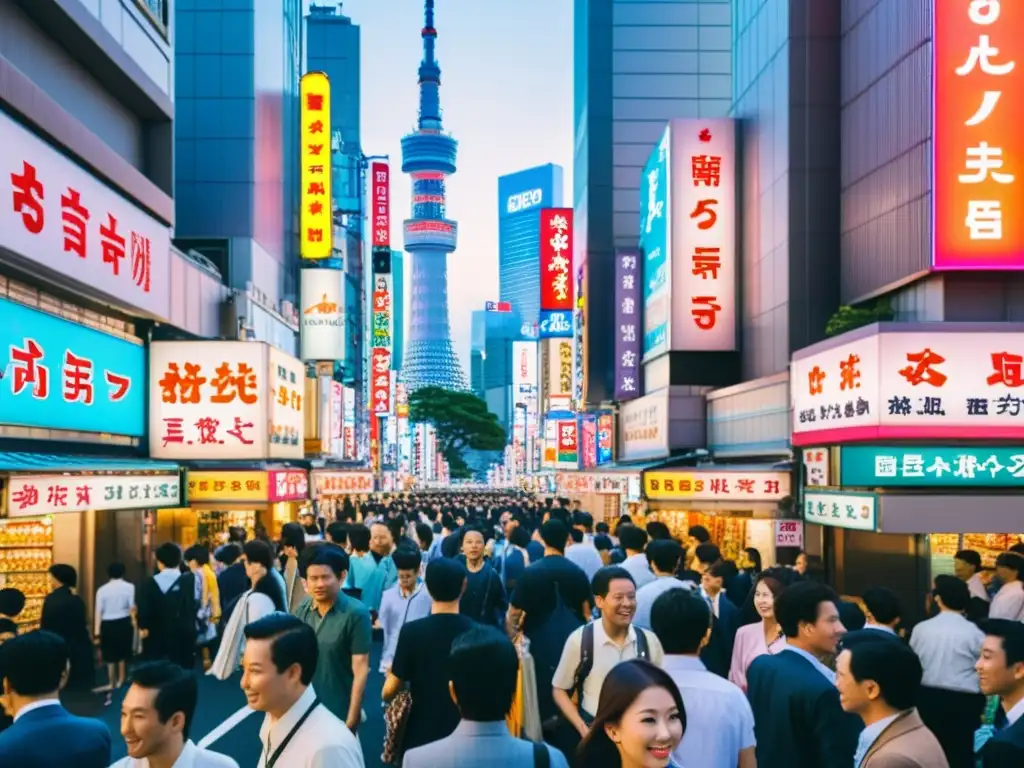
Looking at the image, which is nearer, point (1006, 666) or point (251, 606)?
point (1006, 666)

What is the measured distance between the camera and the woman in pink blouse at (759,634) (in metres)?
7.42

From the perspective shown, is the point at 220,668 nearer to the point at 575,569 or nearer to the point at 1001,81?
the point at 575,569

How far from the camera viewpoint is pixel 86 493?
41.8ft

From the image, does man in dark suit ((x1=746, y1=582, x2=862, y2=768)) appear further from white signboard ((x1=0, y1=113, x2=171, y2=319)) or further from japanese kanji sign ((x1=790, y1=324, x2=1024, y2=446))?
white signboard ((x1=0, y1=113, x2=171, y2=319))

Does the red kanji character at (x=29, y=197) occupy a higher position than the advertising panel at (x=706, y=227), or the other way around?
the advertising panel at (x=706, y=227)

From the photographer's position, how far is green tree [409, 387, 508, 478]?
98.4 m

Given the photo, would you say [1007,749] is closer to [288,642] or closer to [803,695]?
[803,695]

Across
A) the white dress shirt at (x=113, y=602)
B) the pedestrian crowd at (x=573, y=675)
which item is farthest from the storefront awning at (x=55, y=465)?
the white dress shirt at (x=113, y=602)

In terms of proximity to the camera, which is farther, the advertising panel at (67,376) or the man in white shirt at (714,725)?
the advertising panel at (67,376)

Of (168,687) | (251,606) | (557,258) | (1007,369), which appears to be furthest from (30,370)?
(557,258)

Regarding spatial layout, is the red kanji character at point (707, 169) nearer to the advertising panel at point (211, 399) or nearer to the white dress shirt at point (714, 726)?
the advertising panel at point (211, 399)

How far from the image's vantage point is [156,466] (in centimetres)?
1633

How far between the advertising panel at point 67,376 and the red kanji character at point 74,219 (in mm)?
976

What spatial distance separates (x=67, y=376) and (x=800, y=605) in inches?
504
